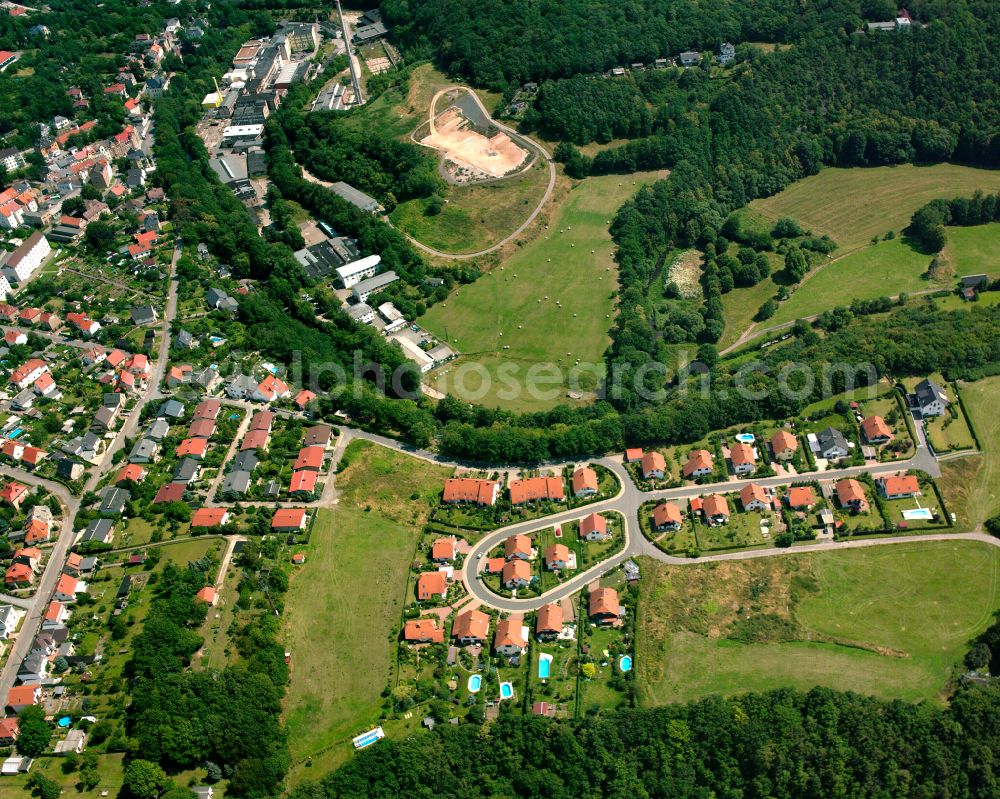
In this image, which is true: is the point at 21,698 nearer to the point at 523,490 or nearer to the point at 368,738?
the point at 368,738

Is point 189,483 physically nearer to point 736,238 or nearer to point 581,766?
point 581,766

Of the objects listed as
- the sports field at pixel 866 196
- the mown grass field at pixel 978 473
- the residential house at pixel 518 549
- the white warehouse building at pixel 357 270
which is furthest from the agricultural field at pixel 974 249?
the white warehouse building at pixel 357 270

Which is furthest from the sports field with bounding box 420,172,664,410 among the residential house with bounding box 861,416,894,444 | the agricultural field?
the agricultural field

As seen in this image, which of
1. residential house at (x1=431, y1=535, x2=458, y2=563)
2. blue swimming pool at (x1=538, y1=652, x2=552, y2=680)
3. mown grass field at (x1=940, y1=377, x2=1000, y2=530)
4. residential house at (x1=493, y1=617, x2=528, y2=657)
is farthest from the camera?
mown grass field at (x1=940, y1=377, x2=1000, y2=530)

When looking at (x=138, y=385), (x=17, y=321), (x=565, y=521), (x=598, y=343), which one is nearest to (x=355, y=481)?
(x=565, y=521)

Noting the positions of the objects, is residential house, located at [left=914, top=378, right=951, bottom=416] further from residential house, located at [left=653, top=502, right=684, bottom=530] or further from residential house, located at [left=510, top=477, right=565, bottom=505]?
residential house, located at [left=510, top=477, right=565, bottom=505]
